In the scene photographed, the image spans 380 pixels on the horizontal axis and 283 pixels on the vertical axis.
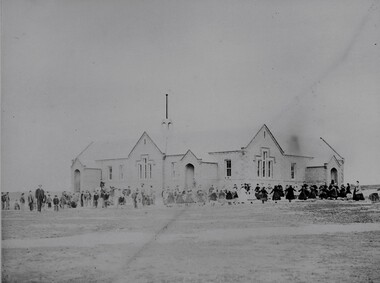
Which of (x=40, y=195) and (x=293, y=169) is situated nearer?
(x=40, y=195)

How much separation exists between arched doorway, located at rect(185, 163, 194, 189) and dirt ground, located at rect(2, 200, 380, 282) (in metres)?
0.32

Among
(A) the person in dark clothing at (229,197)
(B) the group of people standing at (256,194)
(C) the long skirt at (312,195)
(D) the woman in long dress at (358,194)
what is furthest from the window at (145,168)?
(D) the woman in long dress at (358,194)

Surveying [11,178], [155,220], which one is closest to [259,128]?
[155,220]

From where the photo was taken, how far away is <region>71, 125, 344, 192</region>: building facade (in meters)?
7.07

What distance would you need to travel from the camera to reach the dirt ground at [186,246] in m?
5.83

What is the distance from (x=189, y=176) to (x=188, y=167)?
0.39ft

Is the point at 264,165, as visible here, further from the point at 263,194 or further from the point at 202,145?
the point at 202,145

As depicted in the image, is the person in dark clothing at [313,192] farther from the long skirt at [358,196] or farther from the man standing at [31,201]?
the man standing at [31,201]

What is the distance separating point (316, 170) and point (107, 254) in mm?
3306

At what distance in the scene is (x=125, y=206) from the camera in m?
7.86

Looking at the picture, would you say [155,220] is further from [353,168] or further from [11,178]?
[353,168]

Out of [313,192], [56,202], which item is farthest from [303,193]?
[56,202]

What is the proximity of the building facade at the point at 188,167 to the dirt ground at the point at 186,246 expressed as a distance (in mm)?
459

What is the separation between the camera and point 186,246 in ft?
21.1
